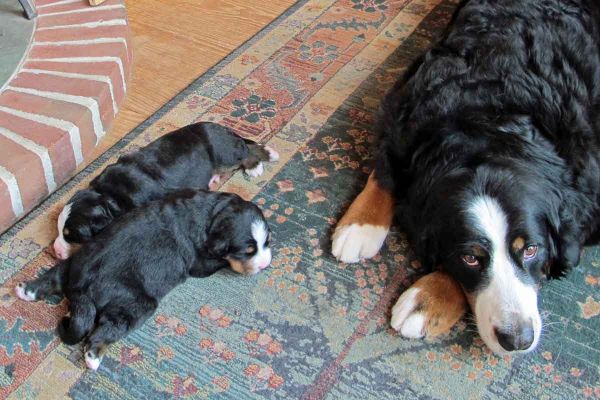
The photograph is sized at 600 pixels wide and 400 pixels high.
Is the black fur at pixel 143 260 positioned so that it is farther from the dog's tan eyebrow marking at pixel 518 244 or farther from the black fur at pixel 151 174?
the dog's tan eyebrow marking at pixel 518 244

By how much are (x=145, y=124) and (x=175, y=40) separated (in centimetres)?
66

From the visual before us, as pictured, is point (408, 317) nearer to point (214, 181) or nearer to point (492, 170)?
point (492, 170)

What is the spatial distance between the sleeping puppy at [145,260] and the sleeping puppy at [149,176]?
0.11 meters

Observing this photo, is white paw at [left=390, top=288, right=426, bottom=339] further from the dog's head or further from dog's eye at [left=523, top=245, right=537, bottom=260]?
dog's eye at [left=523, top=245, right=537, bottom=260]

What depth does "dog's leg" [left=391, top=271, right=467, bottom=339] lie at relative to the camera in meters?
1.54

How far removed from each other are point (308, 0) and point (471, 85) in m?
1.41

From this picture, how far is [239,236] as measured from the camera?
1604 mm

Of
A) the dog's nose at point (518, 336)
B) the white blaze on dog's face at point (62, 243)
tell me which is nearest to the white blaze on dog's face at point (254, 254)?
the white blaze on dog's face at point (62, 243)

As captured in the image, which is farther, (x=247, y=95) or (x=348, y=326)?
(x=247, y=95)

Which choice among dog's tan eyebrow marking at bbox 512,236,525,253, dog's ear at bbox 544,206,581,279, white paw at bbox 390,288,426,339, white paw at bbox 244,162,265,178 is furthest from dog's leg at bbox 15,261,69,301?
dog's ear at bbox 544,206,581,279

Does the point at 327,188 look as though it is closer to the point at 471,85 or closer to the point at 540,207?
the point at 471,85

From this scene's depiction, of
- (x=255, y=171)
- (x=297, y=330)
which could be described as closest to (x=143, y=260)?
(x=297, y=330)

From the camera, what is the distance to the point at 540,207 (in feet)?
4.88

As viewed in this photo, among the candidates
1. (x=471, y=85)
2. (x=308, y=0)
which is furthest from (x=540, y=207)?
(x=308, y=0)
